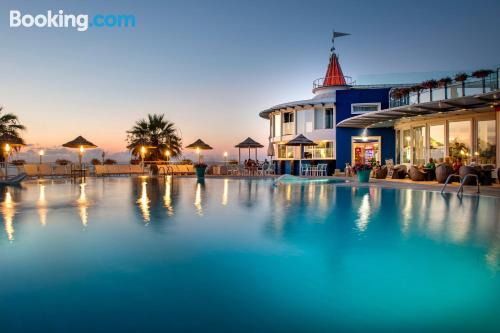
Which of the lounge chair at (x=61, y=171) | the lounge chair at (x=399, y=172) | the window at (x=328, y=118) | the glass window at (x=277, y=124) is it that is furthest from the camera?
the glass window at (x=277, y=124)

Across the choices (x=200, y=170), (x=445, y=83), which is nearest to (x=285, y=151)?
(x=200, y=170)

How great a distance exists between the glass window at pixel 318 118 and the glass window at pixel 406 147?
660cm

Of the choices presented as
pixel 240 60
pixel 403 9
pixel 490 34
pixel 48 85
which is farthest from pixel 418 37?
pixel 48 85

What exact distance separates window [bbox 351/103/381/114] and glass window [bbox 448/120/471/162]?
7.96m

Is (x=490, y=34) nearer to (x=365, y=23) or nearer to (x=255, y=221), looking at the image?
(x=365, y=23)

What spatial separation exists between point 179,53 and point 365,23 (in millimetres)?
11499

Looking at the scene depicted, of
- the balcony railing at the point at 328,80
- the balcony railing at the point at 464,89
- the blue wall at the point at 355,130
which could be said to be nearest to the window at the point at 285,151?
the blue wall at the point at 355,130

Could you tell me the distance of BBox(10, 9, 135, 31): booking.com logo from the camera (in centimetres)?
1769

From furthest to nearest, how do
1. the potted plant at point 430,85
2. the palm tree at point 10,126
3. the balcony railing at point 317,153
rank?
the balcony railing at point 317,153 < the palm tree at point 10,126 < the potted plant at point 430,85

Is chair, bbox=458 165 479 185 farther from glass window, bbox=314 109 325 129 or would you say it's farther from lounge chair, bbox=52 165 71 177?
lounge chair, bbox=52 165 71 177

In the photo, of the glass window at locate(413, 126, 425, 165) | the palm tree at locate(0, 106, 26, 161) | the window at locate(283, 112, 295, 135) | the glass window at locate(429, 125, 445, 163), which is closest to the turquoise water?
the glass window at locate(429, 125, 445, 163)

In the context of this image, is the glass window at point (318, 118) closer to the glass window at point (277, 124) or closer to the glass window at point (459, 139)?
the glass window at point (277, 124)

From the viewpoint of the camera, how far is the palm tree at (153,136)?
29578mm

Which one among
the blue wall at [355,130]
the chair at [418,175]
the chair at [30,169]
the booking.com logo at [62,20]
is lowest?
the chair at [418,175]
